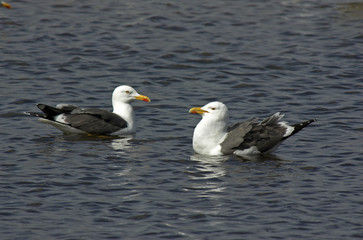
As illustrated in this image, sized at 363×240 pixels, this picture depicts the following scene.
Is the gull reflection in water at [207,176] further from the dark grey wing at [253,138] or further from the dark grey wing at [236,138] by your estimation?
the dark grey wing at [253,138]

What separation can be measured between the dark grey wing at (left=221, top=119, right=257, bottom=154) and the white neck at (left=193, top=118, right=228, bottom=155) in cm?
11

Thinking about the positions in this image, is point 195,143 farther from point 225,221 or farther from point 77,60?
point 77,60

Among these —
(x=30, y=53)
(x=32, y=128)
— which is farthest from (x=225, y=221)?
(x=30, y=53)

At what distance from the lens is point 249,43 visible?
69.1 ft

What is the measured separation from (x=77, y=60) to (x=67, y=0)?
6254 millimetres

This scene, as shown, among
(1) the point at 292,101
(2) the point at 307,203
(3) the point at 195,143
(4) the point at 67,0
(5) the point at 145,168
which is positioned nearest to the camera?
(2) the point at 307,203

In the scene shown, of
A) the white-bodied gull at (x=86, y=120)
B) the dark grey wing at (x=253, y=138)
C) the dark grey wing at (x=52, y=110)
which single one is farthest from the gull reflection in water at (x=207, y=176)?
the dark grey wing at (x=52, y=110)

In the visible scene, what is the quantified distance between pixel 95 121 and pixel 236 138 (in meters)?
2.92

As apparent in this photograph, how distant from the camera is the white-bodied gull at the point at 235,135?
13227mm

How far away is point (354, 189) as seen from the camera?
1137cm

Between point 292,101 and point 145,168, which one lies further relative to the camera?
point 292,101

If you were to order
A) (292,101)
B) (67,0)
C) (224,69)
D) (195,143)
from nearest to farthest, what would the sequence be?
(195,143)
(292,101)
(224,69)
(67,0)

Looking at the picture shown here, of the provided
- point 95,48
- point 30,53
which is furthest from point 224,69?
point 30,53

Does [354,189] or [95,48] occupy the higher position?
[95,48]
